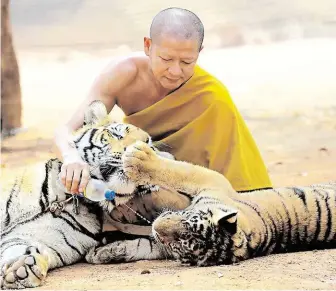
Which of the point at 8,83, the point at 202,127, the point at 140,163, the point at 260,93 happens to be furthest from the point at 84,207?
the point at 260,93

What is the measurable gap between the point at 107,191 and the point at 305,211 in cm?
83

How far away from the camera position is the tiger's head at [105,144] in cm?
296

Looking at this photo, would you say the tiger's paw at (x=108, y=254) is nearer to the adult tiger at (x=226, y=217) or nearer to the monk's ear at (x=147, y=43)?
the adult tiger at (x=226, y=217)

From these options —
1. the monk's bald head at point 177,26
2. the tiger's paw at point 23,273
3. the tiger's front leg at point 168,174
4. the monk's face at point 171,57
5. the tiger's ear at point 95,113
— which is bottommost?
the tiger's paw at point 23,273

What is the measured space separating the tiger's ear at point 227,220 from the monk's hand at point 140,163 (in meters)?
0.34

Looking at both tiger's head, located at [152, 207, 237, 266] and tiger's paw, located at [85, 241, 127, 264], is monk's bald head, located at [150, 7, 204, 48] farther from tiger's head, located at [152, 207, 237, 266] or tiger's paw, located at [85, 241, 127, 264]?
tiger's paw, located at [85, 241, 127, 264]

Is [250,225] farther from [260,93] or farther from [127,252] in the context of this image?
[260,93]

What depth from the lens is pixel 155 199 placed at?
306 centimetres

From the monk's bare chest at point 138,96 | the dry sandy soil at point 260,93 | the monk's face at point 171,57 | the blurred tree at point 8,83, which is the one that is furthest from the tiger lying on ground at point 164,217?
the blurred tree at point 8,83

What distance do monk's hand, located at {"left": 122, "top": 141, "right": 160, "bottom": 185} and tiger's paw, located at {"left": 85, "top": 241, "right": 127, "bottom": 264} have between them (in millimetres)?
312

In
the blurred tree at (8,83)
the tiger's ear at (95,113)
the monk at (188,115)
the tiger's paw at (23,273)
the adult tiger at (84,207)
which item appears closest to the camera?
the tiger's paw at (23,273)

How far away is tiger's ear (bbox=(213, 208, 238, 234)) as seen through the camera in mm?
2633

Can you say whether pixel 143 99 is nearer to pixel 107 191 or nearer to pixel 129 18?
pixel 107 191

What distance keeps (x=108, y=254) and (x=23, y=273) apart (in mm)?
519
